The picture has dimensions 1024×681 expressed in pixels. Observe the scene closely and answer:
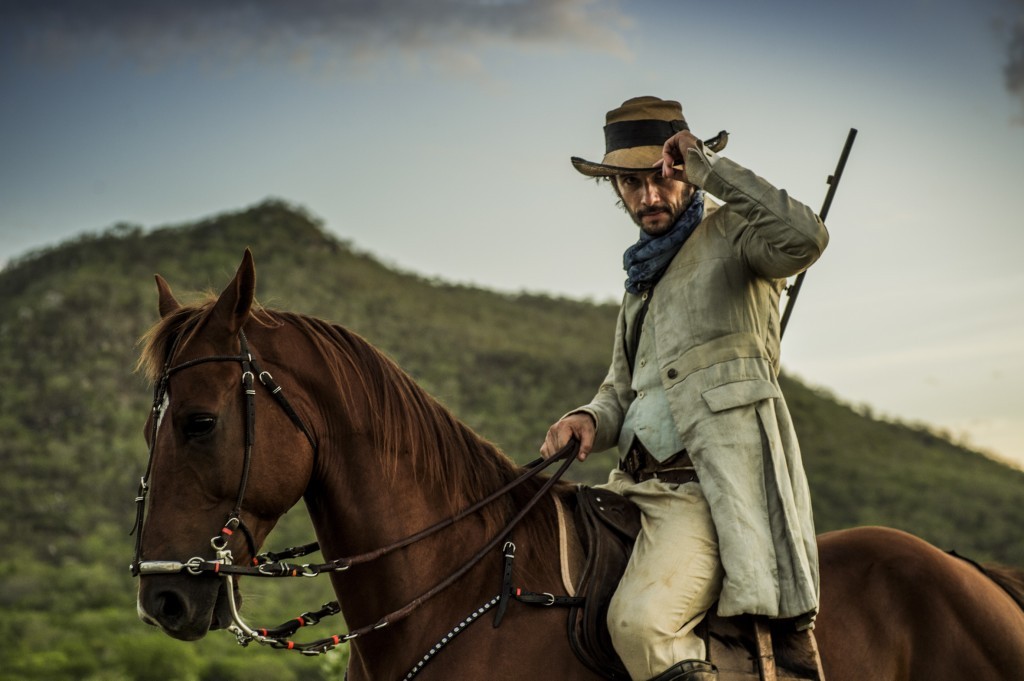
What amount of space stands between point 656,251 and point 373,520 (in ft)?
5.14

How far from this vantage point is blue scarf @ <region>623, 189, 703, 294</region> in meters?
3.83

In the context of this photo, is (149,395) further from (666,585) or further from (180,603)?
(666,585)

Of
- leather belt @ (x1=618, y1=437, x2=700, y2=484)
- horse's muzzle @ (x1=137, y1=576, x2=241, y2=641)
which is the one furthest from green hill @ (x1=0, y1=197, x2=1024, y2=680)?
horse's muzzle @ (x1=137, y1=576, x2=241, y2=641)

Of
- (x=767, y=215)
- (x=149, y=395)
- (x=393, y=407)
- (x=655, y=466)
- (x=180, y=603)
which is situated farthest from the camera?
(x=149, y=395)

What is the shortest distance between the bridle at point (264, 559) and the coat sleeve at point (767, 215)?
51.3 inches

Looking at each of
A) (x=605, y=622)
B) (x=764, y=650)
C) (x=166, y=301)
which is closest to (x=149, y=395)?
(x=166, y=301)

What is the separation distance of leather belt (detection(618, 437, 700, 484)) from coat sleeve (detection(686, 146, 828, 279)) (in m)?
0.81

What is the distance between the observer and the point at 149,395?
27109mm

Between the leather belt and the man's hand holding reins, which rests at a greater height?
A: the man's hand holding reins

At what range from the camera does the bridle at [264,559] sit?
10.0ft

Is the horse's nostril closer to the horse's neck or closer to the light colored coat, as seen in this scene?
the horse's neck

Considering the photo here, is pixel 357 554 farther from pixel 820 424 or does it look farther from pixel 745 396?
pixel 820 424

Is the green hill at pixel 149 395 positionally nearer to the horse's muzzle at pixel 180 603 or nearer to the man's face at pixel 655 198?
the horse's muzzle at pixel 180 603

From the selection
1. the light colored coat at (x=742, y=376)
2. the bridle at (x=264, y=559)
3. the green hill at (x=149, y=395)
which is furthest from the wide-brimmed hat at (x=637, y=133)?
the green hill at (x=149, y=395)
